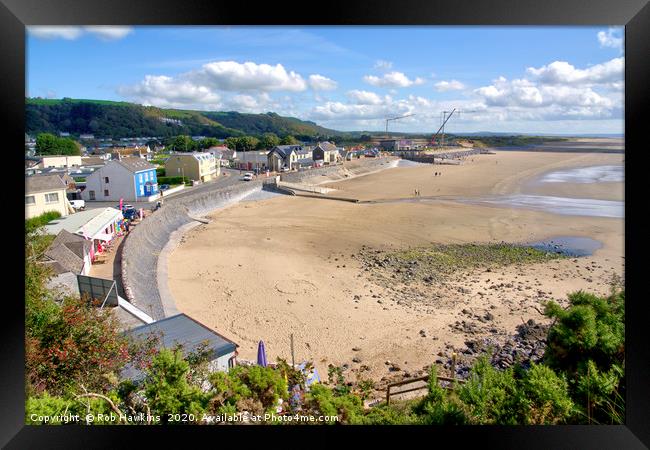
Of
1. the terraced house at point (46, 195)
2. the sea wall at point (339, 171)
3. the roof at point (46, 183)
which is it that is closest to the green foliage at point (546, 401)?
the terraced house at point (46, 195)

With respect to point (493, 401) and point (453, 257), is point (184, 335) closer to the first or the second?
point (493, 401)

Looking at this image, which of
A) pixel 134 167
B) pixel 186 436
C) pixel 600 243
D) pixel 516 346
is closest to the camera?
pixel 186 436

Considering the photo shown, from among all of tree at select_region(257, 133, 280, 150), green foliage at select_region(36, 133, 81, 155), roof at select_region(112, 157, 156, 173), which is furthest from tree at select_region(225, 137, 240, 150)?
roof at select_region(112, 157, 156, 173)

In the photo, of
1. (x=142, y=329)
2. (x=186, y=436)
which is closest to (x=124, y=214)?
(x=142, y=329)

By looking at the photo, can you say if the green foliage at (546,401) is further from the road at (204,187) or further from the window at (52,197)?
the road at (204,187)

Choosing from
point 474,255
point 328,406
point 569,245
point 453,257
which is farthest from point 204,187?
point 328,406

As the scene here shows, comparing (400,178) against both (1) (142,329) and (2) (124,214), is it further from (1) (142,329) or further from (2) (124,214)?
(1) (142,329)
